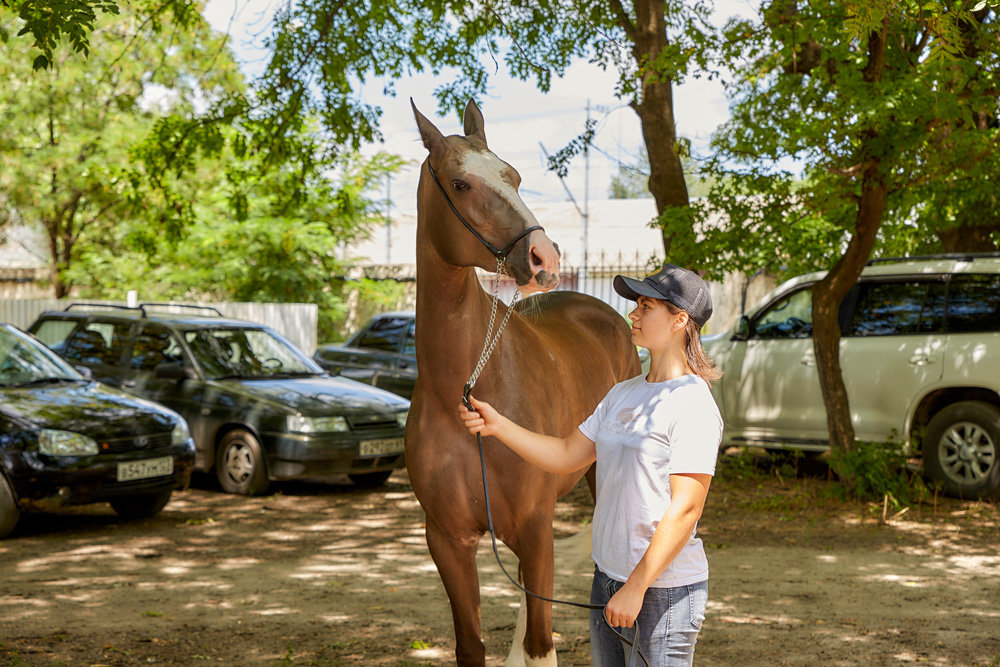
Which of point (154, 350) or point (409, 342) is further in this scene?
point (409, 342)

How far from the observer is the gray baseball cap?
9.36 feet

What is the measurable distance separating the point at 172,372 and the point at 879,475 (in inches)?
280

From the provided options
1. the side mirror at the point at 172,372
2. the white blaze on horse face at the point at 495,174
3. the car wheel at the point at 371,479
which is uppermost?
the white blaze on horse face at the point at 495,174

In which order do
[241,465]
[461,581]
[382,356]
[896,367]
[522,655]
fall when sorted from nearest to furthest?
1. [461,581]
2. [522,655]
3. [896,367]
4. [241,465]
5. [382,356]

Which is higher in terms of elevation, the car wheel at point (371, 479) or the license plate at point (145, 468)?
the license plate at point (145, 468)

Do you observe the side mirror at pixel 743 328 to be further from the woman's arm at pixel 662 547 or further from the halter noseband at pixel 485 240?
the woman's arm at pixel 662 547

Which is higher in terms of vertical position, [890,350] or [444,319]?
[444,319]

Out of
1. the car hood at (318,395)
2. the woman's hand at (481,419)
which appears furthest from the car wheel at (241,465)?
the woman's hand at (481,419)

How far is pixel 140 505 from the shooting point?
890 centimetres

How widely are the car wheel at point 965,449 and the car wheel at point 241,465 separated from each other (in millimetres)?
6494

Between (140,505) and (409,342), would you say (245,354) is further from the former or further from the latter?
(409,342)

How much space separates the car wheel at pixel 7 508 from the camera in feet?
25.0

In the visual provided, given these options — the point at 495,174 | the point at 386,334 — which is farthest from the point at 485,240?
the point at 386,334

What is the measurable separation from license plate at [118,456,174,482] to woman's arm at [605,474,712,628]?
628 cm
